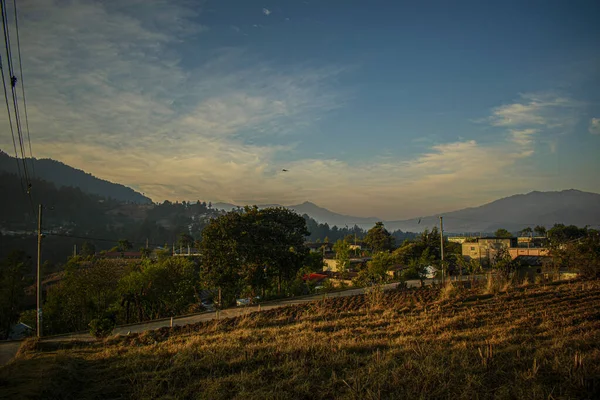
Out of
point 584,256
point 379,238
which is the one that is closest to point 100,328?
point 584,256

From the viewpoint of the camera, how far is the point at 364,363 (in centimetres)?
741

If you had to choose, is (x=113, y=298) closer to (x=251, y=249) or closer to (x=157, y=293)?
(x=157, y=293)

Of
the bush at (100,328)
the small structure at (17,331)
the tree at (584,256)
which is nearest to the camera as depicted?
the bush at (100,328)

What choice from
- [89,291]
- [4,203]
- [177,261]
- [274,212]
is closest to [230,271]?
[274,212]

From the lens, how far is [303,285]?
3164 cm

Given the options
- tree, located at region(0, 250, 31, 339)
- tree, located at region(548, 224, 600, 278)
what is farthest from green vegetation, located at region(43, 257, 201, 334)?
tree, located at region(548, 224, 600, 278)

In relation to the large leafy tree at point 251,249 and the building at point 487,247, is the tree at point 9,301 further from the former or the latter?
the building at point 487,247

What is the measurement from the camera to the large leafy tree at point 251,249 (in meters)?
22.4

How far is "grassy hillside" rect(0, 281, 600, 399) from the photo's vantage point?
19.4 feet

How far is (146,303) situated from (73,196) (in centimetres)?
18778

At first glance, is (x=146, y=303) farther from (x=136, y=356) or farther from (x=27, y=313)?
(x=136, y=356)

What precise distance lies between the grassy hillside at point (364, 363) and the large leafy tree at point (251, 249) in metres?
9.68

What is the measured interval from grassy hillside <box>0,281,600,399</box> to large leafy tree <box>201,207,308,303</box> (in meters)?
9.68

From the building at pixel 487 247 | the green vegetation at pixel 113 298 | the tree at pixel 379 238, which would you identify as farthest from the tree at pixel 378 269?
the tree at pixel 379 238
